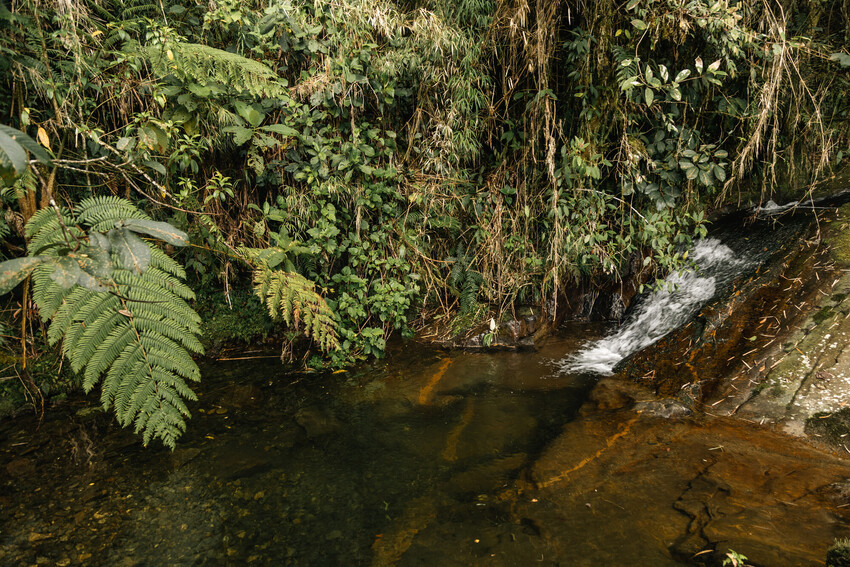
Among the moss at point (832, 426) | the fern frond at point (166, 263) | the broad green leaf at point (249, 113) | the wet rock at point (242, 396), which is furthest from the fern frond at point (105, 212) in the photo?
the moss at point (832, 426)

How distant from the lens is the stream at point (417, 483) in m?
2.28

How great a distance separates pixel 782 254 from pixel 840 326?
0.94 meters

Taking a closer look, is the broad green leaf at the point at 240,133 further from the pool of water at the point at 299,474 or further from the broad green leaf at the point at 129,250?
the broad green leaf at the point at 129,250

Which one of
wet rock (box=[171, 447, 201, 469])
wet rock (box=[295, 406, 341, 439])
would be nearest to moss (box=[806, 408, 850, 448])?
wet rock (box=[295, 406, 341, 439])

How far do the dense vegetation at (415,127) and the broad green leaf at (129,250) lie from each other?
1.74 metres

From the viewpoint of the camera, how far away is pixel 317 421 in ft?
11.4

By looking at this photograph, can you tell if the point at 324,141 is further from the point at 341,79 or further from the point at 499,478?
the point at 499,478

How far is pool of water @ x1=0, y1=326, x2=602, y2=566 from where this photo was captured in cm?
236

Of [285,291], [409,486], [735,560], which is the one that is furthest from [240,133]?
[735,560]

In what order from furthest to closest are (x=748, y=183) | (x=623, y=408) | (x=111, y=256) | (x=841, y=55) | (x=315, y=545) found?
(x=748, y=183)
(x=841, y=55)
(x=623, y=408)
(x=315, y=545)
(x=111, y=256)

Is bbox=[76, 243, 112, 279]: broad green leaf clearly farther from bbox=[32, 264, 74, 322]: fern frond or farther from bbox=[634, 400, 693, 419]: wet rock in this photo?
bbox=[634, 400, 693, 419]: wet rock

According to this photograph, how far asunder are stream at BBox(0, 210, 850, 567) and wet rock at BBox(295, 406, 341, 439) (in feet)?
0.04

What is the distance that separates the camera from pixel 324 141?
3.95 m

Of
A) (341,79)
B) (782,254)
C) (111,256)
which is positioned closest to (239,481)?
(111,256)
